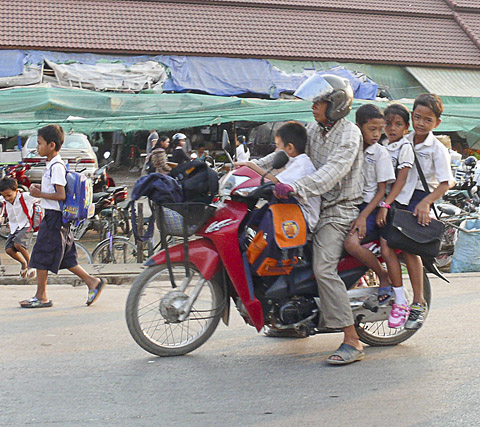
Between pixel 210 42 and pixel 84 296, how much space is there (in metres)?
19.4

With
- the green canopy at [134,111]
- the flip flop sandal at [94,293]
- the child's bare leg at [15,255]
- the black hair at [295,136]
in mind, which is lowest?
the flip flop sandal at [94,293]

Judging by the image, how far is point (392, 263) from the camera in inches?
185

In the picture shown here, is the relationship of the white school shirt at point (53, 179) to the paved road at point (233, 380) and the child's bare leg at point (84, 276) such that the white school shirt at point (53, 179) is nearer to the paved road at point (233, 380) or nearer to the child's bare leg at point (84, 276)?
the child's bare leg at point (84, 276)

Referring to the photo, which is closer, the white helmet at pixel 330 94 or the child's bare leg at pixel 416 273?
the white helmet at pixel 330 94

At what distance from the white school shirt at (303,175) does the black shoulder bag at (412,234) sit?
51cm

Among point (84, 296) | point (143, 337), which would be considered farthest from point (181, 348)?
point (84, 296)

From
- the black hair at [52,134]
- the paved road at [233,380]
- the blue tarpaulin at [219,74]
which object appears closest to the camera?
the paved road at [233,380]

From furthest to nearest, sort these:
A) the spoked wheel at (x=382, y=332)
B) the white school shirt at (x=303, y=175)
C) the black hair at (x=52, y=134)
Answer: the black hair at (x=52, y=134), the spoked wheel at (x=382, y=332), the white school shirt at (x=303, y=175)

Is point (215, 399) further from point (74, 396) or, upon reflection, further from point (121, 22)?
point (121, 22)

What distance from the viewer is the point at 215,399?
391cm

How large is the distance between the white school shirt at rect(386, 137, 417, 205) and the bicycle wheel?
16.9 feet

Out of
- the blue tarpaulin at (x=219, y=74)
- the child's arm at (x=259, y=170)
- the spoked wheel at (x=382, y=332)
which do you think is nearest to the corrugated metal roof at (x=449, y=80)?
the blue tarpaulin at (x=219, y=74)

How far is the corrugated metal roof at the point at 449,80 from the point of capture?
82.4ft

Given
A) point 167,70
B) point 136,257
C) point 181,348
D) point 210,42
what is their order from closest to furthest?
point 181,348 < point 136,257 < point 167,70 < point 210,42
